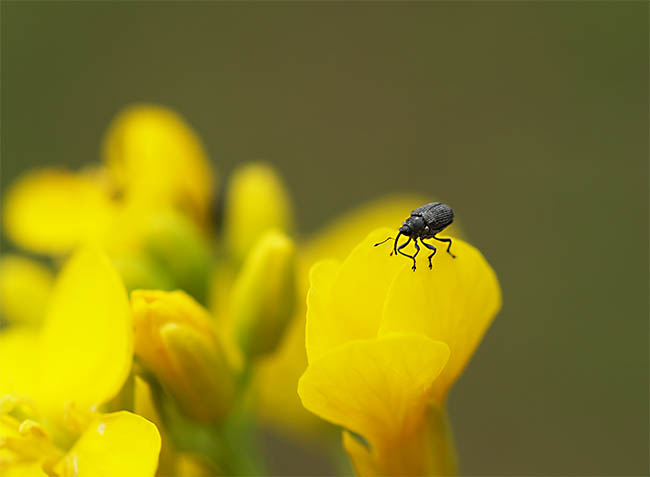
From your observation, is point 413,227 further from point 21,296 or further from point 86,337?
point 21,296

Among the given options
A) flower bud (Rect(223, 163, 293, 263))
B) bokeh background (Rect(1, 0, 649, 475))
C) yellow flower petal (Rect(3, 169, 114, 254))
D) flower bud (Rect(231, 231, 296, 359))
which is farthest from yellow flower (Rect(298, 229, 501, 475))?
bokeh background (Rect(1, 0, 649, 475))

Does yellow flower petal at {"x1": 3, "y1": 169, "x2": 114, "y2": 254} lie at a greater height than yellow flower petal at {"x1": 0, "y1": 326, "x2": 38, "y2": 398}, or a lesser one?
greater

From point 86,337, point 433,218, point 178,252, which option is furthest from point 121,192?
point 433,218

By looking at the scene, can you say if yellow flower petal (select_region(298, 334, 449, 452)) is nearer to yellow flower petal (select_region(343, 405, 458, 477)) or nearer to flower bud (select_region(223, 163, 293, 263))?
yellow flower petal (select_region(343, 405, 458, 477))

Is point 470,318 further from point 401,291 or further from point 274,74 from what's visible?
point 274,74

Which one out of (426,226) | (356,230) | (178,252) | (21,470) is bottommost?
(21,470)

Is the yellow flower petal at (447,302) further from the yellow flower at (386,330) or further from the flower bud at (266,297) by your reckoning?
the flower bud at (266,297)
